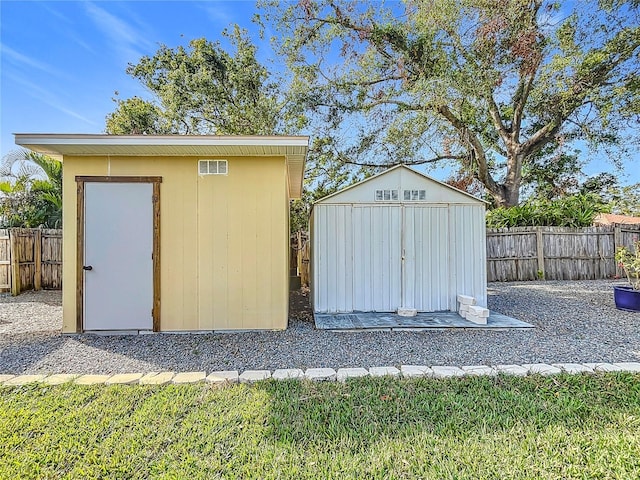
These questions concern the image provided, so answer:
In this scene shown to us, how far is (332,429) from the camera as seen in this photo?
2434 millimetres

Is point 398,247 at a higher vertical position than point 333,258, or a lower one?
higher

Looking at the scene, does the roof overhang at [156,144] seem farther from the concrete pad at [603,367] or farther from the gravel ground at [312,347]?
the concrete pad at [603,367]

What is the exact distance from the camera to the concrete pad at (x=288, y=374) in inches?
130

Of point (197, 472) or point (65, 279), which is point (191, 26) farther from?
point (197, 472)

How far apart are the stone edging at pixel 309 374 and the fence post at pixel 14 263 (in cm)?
648

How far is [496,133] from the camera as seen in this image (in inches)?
559

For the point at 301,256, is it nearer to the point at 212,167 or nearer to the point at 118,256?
the point at 212,167

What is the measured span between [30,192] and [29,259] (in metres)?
1.77

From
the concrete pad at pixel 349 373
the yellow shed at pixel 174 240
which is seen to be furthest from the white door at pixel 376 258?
the concrete pad at pixel 349 373

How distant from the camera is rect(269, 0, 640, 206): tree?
1033cm

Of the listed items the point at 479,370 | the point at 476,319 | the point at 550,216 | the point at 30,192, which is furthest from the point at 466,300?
the point at 30,192

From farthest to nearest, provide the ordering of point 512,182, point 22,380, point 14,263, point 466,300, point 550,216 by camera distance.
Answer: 1. point 512,182
2. point 550,216
3. point 14,263
4. point 466,300
5. point 22,380

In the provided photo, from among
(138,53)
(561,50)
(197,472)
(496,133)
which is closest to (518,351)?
(197,472)

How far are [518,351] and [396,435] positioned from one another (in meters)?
2.45
